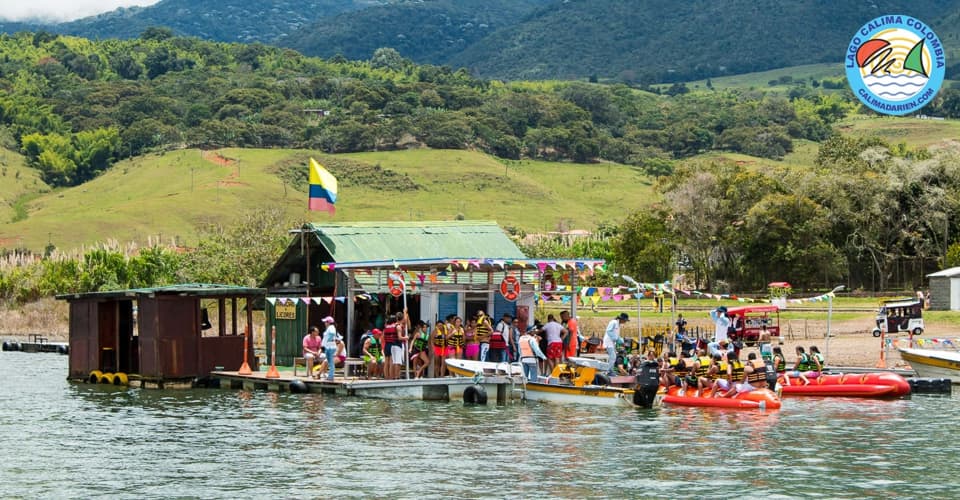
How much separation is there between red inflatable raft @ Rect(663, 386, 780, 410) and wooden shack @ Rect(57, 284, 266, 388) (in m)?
12.5

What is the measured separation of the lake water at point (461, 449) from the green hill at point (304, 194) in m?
96.7

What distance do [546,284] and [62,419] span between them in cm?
1474

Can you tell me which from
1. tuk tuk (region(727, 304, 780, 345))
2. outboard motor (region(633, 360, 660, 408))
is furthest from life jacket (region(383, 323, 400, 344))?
tuk tuk (region(727, 304, 780, 345))

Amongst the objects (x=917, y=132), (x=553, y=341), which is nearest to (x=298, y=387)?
(x=553, y=341)

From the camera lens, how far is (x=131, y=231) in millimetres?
132125

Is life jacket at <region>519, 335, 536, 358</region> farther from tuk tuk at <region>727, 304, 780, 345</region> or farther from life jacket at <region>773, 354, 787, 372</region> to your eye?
tuk tuk at <region>727, 304, 780, 345</region>

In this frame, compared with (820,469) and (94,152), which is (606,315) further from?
(94,152)

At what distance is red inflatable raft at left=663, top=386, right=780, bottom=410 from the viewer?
35.2 meters

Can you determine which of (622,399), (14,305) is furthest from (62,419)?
(14,305)

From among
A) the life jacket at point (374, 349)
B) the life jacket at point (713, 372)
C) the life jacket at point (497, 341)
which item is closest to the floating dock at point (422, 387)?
the life jacket at point (374, 349)

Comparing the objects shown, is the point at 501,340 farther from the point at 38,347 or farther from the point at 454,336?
the point at 38,347

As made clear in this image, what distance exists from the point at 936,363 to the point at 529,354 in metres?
12.8

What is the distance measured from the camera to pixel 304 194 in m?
156
